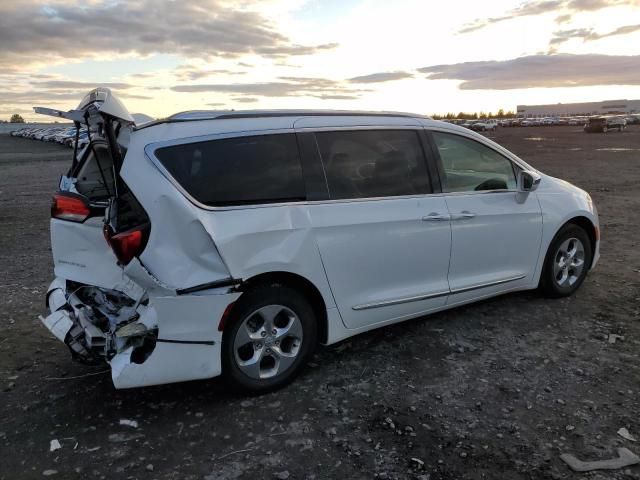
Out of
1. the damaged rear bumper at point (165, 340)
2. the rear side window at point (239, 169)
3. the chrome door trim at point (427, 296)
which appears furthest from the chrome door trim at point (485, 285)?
the damaged rear bumper at point (165, 340)

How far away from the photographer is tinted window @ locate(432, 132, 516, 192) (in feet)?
14.9

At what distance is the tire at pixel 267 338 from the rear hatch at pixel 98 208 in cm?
79

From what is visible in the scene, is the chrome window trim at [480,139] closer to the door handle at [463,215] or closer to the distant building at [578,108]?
the door handle at [463,215]

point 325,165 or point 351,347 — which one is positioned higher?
point 325,165

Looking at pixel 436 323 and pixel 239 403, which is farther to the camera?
pixel 436 323

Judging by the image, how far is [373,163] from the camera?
4.14m

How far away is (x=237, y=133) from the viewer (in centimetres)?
366

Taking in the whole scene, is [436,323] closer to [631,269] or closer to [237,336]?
[237,336]

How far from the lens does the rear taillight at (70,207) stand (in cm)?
383

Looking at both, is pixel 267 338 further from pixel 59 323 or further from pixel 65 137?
pixel 65 137

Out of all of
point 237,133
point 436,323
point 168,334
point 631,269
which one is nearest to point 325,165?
point 237,133

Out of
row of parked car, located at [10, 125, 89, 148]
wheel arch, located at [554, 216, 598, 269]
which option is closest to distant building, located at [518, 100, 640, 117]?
row of parked car, located at [10, 125, 89, 148]

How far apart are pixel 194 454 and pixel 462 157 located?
3.24 meters

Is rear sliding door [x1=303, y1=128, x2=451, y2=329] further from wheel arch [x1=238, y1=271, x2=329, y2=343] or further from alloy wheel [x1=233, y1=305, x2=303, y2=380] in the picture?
alloy wheel [x1=233, y1=305, x2=303, y2=380]
